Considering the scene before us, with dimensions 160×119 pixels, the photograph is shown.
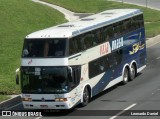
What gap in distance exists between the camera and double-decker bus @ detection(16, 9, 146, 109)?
70.4 feet

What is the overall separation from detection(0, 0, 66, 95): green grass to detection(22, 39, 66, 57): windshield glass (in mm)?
7037

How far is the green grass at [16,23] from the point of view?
33616 millimetres

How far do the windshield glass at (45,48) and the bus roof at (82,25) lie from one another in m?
0.23

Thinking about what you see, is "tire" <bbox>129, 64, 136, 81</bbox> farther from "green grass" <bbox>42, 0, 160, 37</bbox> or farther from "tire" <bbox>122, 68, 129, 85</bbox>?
"green grass" <bbox>42, 0, 160, 37</bbox>

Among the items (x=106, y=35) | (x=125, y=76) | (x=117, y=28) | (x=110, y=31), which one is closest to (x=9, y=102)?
(x=106, y=35)

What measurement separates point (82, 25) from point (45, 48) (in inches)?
122

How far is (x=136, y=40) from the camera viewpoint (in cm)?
2970

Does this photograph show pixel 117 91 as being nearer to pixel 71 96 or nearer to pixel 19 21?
pixel 71 96

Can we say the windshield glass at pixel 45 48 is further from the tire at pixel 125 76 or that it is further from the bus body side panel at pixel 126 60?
the tire at pixel 125 76

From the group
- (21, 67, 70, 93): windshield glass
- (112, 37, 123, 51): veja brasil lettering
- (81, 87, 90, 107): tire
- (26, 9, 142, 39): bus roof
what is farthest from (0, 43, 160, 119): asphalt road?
(26, 9, 142, 39): bus roof

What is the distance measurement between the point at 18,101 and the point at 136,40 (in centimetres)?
831

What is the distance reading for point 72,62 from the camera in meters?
21.9

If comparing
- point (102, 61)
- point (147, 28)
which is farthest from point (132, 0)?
point (102, 61)

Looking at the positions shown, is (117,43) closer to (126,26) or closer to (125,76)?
(126,26)
